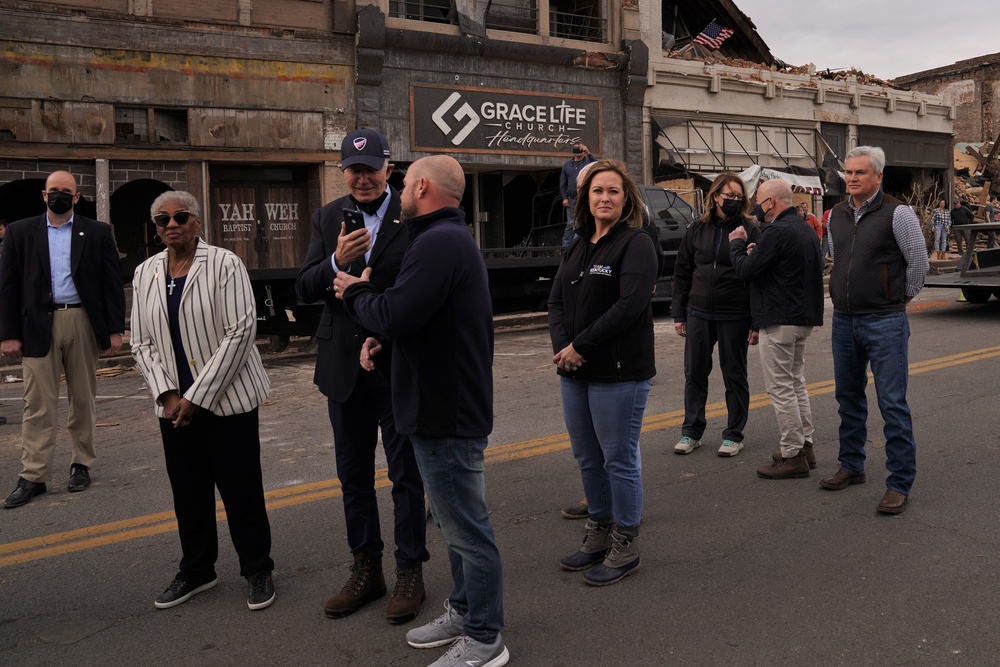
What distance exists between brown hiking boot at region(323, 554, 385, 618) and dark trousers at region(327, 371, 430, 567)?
5 cm

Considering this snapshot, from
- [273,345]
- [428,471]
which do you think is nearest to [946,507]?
[428,471]

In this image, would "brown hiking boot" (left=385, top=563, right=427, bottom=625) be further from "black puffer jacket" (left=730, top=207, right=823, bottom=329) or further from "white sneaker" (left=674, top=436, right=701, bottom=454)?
"black puffer jacket" (left=730, top=207, right=823, bottom=329)

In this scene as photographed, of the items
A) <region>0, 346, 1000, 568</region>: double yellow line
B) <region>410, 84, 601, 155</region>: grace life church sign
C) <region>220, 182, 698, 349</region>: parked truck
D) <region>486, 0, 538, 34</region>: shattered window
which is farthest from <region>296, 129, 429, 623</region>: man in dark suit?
<region>486, 0, 538, 34</region>: shattered window

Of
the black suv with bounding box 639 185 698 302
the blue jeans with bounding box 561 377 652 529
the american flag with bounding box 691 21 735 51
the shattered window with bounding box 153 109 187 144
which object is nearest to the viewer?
the blue jeans with bounding box 561 377 652 529

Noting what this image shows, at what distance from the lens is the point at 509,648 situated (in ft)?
12.1

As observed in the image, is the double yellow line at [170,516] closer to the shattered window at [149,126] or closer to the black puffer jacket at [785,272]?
the black puffer jacket at [785,272]

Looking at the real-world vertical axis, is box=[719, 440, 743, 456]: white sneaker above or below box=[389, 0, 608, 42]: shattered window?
below

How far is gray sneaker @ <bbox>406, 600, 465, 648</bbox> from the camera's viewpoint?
371cm

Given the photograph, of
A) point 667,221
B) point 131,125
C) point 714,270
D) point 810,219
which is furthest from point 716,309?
point 131,125

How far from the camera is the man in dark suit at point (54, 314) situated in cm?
600

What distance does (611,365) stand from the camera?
4363 millimetres

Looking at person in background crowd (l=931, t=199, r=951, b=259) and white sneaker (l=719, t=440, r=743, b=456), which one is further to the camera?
person in background crowd (l=931, t=199, r=951, b=259)

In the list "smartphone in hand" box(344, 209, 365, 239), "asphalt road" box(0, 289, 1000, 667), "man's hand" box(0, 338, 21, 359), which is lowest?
"asphalt road" box(0, 289, 1000, 667)

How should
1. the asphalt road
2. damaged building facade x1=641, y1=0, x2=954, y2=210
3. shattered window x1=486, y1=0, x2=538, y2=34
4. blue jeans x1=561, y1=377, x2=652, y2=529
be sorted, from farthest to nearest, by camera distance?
damaged building facade x1=641, y1=0, x2=954, y2=210
shattered window x1=486, y1=0, x2=538, y2=34
blue jeans x1=561, y1=377, x2=652, y2=529
the asphalt road
